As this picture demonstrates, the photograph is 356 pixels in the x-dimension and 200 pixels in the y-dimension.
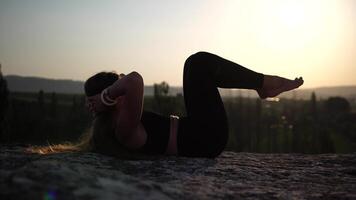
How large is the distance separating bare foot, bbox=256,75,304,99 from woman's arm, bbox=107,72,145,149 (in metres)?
1.53

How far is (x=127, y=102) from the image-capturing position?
3.61 meters

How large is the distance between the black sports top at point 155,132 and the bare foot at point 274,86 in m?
1.15

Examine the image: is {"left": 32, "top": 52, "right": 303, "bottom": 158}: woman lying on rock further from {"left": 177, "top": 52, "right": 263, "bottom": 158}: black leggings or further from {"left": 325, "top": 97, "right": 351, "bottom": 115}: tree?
{"left": 325, "top": 97, "right": 351, "bottom": 115}: tree

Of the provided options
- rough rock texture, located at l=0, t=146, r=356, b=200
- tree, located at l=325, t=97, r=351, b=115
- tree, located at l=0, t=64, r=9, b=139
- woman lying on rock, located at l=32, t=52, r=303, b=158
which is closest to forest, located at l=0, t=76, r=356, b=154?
tree, located at l=0, t=64, r=9, b=139

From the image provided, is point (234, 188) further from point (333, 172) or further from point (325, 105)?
point (325, 105)

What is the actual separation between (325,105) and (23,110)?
31183 mm

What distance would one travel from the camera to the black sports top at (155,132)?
13.1 feet

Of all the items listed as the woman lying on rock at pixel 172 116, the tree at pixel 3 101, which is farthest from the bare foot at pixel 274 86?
the tree at pixel 3 101

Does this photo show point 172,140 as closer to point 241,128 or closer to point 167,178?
point 167,178

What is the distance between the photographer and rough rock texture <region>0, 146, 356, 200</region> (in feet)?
6.12

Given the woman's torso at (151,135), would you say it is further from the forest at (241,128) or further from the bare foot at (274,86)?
the forest at (241,128)

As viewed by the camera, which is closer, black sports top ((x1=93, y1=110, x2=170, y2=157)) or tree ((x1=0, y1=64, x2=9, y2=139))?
black sports top ((x1=93, y1=110, x2=170, y2=157))

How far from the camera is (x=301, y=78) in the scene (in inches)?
194

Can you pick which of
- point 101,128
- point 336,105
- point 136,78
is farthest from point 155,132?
point 336,105
